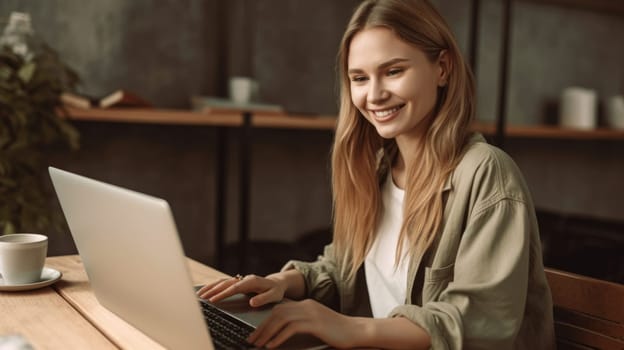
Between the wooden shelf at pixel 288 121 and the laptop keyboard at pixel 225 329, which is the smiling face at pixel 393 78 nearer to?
the laptop keyboard at pixel 225 329

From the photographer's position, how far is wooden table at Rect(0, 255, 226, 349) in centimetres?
83

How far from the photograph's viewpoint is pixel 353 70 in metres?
1.15

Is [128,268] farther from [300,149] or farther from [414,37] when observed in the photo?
[300,149]

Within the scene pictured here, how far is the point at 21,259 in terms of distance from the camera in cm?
106

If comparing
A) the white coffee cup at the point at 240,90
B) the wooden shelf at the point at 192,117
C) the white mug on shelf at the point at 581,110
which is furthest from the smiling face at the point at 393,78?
the white mug on shelf at the point at 581,110

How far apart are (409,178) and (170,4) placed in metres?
1.80

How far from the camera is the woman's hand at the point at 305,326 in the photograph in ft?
2.56

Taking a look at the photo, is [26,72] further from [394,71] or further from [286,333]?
[286,333]

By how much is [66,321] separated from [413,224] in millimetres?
603

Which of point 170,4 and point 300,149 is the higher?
point 170,4

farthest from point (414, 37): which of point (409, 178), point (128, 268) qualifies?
point (128, 268)

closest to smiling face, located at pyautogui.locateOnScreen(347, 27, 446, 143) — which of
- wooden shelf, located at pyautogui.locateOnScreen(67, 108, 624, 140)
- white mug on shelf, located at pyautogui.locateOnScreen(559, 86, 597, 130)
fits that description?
wooden shelf, located at pyautogui.locateOnScreen(67, 108, 624, 140)

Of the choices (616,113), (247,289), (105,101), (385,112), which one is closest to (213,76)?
(105,101)

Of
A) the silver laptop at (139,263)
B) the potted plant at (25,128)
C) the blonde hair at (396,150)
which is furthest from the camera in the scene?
the potted plant at (25,128)
